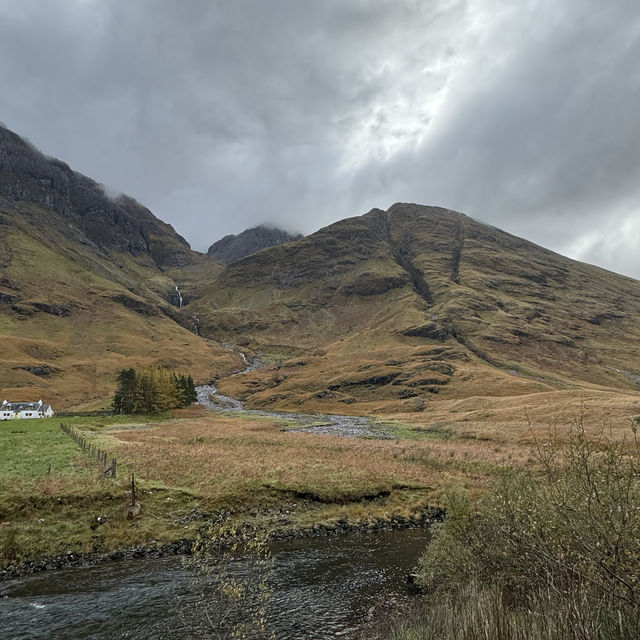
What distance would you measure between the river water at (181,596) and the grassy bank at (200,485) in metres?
3.53

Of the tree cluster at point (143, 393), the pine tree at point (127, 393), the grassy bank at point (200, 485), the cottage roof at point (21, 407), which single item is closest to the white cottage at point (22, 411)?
the cottage roof at point (21, 407)

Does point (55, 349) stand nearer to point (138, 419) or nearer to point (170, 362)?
point (170, 362)

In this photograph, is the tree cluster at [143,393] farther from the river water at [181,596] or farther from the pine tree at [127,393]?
Result: the river water at [181,596]

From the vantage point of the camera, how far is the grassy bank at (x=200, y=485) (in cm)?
2506

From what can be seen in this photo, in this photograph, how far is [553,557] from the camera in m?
7.81

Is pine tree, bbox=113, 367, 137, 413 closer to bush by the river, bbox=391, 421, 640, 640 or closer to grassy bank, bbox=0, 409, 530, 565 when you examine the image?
grassy bank, bbox=0, 409, 530, 565

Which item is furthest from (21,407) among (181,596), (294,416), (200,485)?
(181,596)

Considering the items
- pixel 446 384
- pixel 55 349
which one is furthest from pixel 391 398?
pixel 55 349

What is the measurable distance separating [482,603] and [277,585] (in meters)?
12.8

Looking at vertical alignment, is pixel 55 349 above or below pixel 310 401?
above

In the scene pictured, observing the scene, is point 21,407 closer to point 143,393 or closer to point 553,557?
point 143,393

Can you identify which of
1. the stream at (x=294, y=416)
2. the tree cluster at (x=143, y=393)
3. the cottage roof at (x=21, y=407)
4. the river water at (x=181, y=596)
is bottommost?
the river water at (x=181, y=596)

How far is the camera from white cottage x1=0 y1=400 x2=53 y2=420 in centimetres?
10331

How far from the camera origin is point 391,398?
449ft
